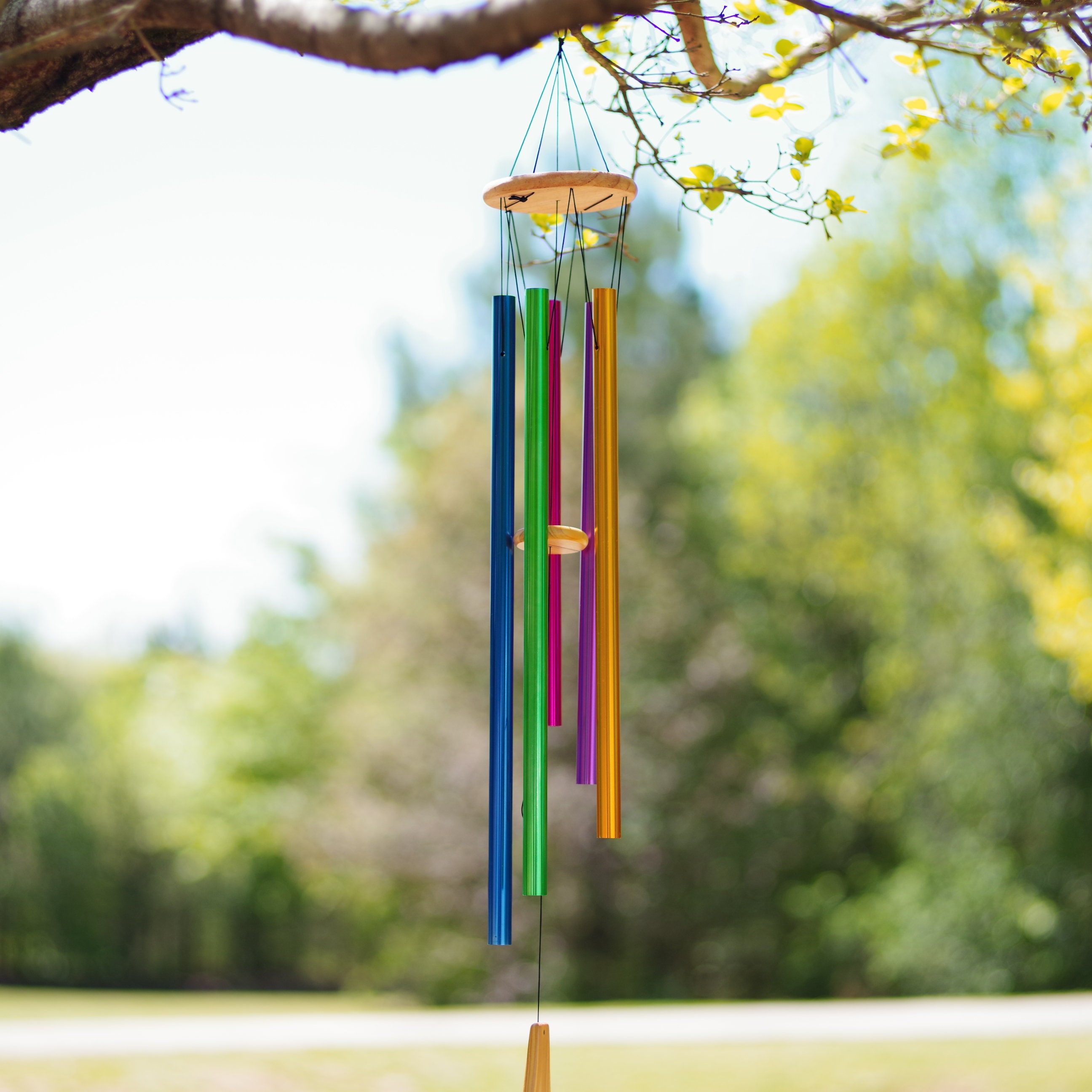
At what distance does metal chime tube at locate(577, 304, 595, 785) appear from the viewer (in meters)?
3.04

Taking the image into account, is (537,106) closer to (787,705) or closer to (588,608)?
(588,608)

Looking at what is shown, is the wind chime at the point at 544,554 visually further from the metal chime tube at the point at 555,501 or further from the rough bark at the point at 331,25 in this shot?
the rough bark at the point at 331,25

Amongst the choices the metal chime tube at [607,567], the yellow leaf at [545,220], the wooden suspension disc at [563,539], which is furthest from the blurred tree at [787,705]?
the wooden suspension disc at [563,539]

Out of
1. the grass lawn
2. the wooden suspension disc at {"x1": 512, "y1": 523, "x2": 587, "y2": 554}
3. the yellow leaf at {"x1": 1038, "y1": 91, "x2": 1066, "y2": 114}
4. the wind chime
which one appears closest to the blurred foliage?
the grass lawn

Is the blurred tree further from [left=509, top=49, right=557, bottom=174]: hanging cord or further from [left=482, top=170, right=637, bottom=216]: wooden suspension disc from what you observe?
[left=482, top=170, right=637, bottom=216]: wooden suspension disc

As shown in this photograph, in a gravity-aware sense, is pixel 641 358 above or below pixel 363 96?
below

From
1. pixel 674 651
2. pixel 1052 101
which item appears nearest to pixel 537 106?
pixel 1052 101

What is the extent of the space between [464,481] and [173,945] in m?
7.15

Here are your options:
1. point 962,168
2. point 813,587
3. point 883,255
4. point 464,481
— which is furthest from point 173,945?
point 962,168

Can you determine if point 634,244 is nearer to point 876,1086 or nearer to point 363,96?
point 363,96

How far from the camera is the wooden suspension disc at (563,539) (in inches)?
119

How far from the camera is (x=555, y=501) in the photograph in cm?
325

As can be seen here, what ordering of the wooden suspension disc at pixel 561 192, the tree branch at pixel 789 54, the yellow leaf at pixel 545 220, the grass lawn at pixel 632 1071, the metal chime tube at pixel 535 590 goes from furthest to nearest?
1. the grass lawn at pixel 632 1071
2. the yellow leaf at pixel 545 220
3. the wooden suspension disc at pixel 561 192
4. the metal chime tube at pixel 535 590
5. the tree branch at pixel 789 54

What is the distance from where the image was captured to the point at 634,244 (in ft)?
51.8
